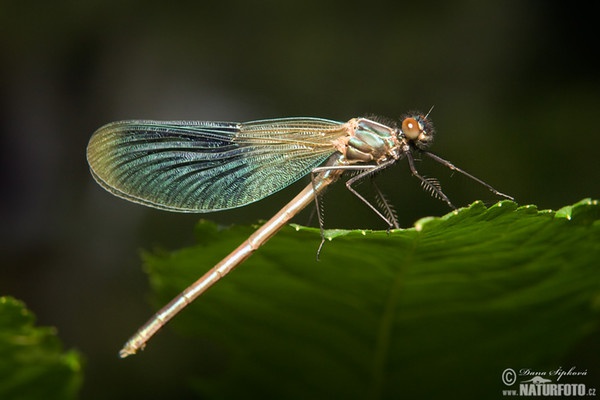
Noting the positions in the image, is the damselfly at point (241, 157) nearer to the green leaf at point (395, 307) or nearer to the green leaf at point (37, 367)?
the green leaf at point (395, 307)

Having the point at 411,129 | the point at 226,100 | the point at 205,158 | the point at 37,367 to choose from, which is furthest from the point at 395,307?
the point at 226,100

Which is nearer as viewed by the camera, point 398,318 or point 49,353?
point 49,353

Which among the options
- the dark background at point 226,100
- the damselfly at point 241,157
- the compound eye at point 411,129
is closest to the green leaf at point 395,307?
the damselfly at point 241,157

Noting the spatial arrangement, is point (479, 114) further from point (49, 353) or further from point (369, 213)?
point (49, 353)

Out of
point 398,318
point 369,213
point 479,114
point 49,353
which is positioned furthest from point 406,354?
point 479,114

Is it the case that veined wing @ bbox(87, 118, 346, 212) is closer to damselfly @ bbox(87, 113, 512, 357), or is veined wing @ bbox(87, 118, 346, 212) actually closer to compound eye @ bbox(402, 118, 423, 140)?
damselfly @ bbox(87, 113, 512, 357)

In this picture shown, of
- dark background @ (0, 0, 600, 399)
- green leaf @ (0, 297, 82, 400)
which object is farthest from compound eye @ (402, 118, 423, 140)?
green leaf @ (0, 297, 82, 400)

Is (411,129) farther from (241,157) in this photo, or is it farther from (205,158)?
(205,158)
